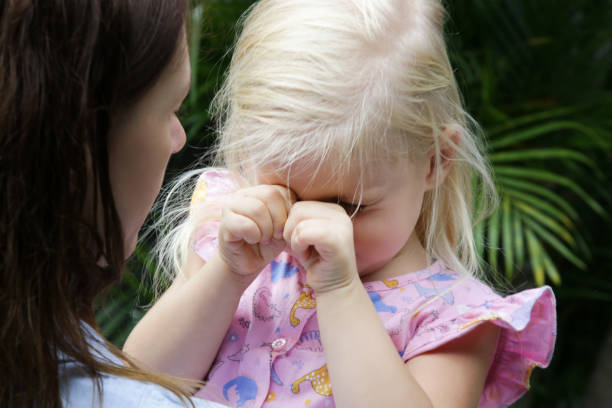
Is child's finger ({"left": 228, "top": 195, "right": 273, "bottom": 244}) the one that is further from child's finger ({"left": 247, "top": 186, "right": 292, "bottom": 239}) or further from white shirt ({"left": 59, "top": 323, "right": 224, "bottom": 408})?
white shirt ({"left": 59, "top": 323, "right": 224, "bottom": 408})

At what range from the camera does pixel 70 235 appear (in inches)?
36.1

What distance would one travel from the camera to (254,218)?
4.25 feet

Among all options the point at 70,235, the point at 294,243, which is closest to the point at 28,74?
the point at 70,235

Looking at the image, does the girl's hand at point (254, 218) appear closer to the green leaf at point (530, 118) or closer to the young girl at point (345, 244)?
the young girl at point (345, 244)

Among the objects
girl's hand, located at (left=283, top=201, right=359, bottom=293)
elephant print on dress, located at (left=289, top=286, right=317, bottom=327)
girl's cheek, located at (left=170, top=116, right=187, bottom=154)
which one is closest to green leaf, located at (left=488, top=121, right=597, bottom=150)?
elephant print on dress, located at (left=289, top=286, right=317, bottom=327)

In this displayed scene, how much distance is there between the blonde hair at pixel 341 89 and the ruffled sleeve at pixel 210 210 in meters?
0.11

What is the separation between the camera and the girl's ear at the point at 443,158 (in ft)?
4.66

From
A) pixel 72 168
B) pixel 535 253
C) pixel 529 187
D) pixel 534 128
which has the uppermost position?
pixel 72 168

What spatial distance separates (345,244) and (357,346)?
18cm

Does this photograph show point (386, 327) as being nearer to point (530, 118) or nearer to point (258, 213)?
point (258, 213)

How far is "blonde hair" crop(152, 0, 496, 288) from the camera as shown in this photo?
1269 millimetres

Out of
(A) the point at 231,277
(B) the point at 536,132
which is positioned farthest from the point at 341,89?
(B) the point at 536,132

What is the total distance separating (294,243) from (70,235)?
445mm

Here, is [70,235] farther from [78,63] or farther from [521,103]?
[521,103]
